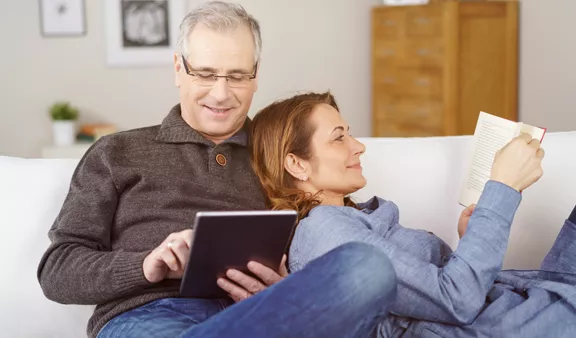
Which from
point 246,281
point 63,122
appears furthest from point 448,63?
point 246,281

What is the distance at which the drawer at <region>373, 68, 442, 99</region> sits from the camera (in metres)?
4.72

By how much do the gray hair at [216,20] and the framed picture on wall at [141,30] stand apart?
308 cm

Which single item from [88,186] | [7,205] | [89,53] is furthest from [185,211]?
[89,53]

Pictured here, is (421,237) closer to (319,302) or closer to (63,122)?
(319,302)

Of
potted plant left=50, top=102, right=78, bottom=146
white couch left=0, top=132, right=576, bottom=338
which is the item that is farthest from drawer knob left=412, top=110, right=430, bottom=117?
white couch left=0, top=132, right=576, bottom=338

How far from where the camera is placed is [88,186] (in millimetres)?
1734

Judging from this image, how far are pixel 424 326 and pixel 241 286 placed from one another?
354mm

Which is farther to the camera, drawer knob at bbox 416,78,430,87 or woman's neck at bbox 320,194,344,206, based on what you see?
drawer knob at bbox 416,78,430,87

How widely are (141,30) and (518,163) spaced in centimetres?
366

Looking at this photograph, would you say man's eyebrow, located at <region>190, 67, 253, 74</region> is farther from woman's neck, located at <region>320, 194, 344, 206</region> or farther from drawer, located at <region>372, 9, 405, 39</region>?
drawer, located at <region>372, 9, 405, 39</region>

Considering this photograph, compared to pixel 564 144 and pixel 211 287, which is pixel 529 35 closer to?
pixel 564 144

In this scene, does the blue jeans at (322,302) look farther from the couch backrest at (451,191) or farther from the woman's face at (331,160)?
the couch backrest at (451,191)

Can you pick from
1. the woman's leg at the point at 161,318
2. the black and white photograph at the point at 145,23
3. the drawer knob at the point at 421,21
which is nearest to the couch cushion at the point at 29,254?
the woman's leg at the point at 161,318

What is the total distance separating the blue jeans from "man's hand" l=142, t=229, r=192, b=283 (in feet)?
0.71
